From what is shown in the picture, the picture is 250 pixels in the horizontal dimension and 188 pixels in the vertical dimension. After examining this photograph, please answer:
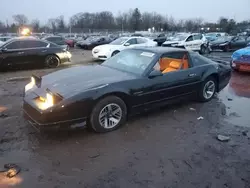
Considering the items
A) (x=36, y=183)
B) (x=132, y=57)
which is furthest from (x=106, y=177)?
(x=132, y=57)

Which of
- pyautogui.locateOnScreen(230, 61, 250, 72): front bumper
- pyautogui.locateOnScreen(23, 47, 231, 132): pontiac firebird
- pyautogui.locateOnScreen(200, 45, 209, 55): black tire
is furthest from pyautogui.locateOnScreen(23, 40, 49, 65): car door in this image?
pyautogui.locateOnScreen(200, 45, 209, 55): black tire

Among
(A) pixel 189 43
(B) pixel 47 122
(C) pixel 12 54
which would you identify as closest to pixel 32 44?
(C) pixel 12 54

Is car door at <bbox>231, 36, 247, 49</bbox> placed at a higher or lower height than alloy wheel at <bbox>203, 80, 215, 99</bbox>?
higher

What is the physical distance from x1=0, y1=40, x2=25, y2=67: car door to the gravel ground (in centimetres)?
586

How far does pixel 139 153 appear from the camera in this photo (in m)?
3.71

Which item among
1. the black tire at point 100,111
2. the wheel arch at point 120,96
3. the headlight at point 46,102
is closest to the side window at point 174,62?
the wheel arch at point 120,96

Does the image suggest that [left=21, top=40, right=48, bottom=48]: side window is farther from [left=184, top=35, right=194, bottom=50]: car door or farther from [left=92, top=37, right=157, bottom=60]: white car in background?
[left=184, top=35, right=194, bottom=50]: car door

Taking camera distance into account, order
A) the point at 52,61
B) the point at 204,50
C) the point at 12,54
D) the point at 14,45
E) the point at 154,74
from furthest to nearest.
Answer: the point at 204,50
the point at 52,61
the point at 14,45
the point at 12,54
the point at 154,74

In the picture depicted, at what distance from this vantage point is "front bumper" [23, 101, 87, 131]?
3.76 metres

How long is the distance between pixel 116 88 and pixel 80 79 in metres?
0.72

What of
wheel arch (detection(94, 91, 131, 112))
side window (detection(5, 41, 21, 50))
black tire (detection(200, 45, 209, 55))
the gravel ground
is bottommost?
the gravel ground

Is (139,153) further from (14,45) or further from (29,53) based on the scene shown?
(14,45)

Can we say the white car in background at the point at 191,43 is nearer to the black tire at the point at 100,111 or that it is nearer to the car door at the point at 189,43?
the car door at the point at 189,43

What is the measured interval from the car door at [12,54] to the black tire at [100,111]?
7.91m
